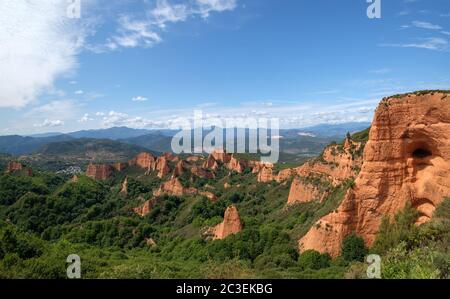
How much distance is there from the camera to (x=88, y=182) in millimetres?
111812

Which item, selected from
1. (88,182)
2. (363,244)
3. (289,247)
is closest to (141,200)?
(88,182)

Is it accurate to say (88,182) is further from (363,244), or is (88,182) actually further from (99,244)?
(363,244)

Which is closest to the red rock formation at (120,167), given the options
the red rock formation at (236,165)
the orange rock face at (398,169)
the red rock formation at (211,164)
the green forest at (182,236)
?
the green forest at (182,236)

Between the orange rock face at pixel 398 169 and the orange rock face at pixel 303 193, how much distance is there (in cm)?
1999

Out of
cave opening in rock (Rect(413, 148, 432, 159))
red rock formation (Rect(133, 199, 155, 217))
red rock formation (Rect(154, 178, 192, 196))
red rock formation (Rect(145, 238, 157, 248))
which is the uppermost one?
cave opening in rock (Rect(413, 148, 432, 159))

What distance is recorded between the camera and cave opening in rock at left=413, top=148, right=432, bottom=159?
1136 inches

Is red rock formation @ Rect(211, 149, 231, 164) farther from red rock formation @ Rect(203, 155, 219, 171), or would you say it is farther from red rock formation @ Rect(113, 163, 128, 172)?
red rock formation @ Rect(113, 163, 128, 172)

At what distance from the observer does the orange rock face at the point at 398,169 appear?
27.2m

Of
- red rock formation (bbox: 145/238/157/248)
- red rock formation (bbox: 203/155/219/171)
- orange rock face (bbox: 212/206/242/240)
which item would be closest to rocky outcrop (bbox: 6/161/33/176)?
red rock formation (bbox: 203/155/219/171)

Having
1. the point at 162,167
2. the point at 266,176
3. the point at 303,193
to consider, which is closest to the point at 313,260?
the point at 303,193

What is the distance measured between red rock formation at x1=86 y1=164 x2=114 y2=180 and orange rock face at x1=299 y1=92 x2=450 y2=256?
4624 inches

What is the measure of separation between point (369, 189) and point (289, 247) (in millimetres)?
9748

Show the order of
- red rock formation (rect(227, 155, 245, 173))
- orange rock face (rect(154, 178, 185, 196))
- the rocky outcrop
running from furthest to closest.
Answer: red rock formation (rect(227, 155, 245, 173))
the rocky outcrop
orange rock face (rect(154, 178, 185, 196))

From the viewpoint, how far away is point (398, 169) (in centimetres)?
2923
